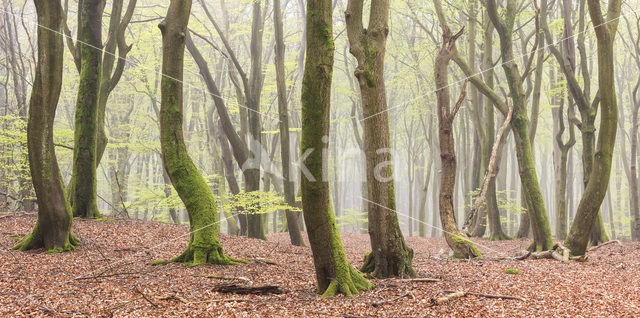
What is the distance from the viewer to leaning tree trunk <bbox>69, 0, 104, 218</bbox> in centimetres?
790

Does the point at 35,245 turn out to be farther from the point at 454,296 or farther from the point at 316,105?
the point at 454,296

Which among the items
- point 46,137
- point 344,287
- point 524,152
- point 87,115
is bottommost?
point 344,287

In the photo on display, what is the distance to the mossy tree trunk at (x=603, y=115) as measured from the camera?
667 centimetres

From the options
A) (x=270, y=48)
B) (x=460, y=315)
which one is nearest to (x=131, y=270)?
(x=460, y=315)

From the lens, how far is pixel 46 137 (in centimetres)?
590

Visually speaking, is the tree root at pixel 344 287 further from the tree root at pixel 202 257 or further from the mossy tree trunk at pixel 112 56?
the mossy tree trunk at pixel 112 56

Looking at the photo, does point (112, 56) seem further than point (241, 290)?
Yes

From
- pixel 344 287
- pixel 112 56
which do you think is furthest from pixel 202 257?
pixel 112 56

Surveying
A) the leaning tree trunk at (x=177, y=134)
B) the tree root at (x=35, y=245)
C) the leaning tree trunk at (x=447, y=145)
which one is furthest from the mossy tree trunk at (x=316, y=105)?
the tree root at (x=35, y=245)

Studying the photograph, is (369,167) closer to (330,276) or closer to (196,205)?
(330,276)

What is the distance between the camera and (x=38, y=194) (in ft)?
19.3

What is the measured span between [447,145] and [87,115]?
6.78 meters

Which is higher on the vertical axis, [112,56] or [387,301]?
[112,56]

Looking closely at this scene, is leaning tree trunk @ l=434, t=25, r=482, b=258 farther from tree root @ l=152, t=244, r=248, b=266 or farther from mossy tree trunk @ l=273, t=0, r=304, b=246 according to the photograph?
tree root @ l=152, t=244, r=248, b=266
